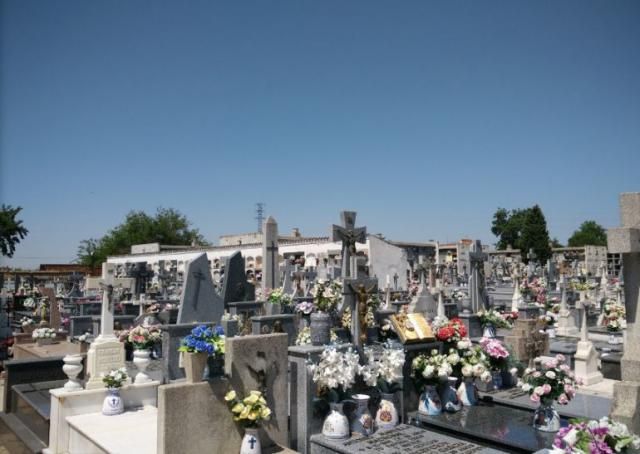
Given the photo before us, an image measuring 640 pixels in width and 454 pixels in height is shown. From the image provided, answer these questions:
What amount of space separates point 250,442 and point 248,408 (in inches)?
13.5

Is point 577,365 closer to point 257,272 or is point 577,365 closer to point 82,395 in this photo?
point 82,395

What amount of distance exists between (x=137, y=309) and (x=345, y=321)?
1169 centimetres

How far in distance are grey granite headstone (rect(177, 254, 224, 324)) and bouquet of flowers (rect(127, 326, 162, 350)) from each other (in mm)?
750

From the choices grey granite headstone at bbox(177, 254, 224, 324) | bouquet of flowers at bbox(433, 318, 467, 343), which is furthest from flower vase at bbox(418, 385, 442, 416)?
grey granite headstone at bbox(177, 254, 224, 324)

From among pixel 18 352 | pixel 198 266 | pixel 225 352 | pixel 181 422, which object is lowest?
pixel 18 352

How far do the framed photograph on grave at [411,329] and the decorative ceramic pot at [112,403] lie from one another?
3.94 m

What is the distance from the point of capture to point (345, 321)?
9148mm

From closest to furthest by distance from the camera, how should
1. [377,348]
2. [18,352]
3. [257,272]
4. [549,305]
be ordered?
[377,348]
[18,352]
[549,305]
[257,272]

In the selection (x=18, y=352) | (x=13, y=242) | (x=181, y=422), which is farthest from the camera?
(x=13, y=242)

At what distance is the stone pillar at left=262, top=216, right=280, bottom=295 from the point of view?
17.6 metres

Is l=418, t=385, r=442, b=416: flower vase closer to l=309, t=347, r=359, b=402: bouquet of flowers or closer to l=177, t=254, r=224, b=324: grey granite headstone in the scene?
l=309, t=347, r=359, b=402: bouquet of flowers

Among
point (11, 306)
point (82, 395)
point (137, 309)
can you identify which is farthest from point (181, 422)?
point (11, 306)

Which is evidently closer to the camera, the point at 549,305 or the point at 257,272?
the point at 549,305

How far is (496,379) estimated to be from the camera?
27.4 ft
